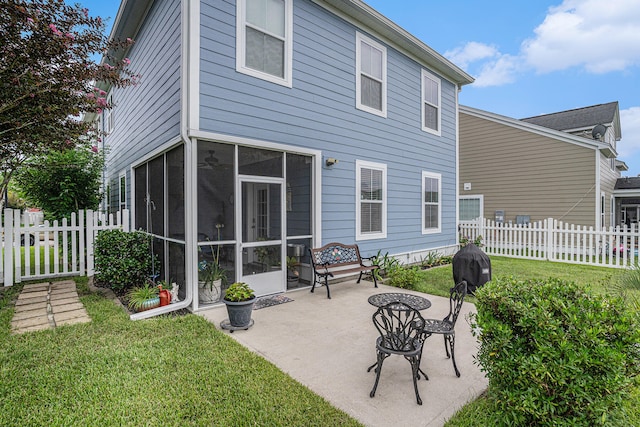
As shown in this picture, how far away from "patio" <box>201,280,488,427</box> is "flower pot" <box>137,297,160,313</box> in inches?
30.4

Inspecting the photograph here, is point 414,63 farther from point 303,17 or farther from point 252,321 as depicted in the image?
point 252,321

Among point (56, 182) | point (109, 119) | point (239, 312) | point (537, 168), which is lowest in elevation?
point (239, 312)

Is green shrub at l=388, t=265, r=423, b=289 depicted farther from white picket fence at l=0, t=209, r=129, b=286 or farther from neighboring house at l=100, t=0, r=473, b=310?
white picket fence at l=0, t=209, r=129, b=286

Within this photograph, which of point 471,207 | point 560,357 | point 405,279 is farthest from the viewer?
point 471,207

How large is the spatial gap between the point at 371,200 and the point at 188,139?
432 centimetres

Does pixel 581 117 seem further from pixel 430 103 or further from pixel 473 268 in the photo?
pixel 473 268

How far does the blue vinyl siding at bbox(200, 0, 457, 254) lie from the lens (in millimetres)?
5062

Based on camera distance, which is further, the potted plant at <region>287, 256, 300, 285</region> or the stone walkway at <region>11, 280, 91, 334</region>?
the potted plant at <region>287, 256, 300, 285</region>

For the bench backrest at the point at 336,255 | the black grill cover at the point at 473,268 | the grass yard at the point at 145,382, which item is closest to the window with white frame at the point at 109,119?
the grass yard at the point at 145,382

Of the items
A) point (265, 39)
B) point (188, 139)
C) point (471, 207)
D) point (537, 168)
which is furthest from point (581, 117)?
point (188, 139)

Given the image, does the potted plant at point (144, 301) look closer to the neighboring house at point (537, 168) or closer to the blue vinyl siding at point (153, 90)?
the blue vinyl siding at point (153, 90)

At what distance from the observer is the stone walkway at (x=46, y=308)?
434 cm

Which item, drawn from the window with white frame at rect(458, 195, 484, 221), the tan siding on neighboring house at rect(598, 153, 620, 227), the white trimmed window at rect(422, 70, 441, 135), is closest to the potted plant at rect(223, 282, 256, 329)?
the white trimmed window at rect(422, 70, 441, 135)

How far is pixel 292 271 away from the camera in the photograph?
6.18 metres
